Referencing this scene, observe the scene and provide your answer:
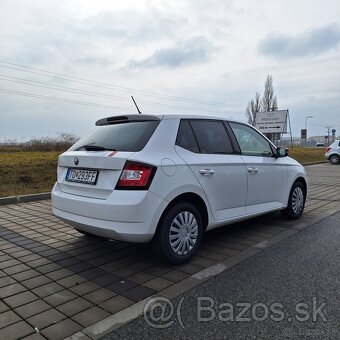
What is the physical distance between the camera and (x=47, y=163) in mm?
10664

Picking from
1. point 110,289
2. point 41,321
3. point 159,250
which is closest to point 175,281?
point 159,250

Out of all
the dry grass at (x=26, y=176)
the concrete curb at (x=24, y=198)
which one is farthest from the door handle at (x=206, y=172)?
the dry grass at (x=26, y=176)

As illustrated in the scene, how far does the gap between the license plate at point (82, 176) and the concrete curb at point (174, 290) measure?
4.59 ft

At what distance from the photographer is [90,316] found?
9.89 ft

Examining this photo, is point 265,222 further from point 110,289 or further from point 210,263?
point 110,289

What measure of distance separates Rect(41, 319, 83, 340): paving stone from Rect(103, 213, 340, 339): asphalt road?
292 mm

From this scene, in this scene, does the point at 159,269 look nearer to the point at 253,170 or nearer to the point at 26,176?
the point at 253,170

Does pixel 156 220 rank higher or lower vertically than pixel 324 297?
higher

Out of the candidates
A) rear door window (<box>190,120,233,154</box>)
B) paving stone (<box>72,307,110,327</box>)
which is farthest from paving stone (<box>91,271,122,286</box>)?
rear door window (<box>190,120,233,154</box>)

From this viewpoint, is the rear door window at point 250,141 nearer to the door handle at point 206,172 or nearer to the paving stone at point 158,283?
the door handle at point 206,172

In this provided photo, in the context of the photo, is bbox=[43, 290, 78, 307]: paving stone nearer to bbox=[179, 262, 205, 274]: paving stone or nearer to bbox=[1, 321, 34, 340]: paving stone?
bbox=[1, 321, 34, 340]: paving stone

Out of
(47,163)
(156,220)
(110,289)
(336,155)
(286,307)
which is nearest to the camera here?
(286,307)

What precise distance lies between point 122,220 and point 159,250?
57 centimetres

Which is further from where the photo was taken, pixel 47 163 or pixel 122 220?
pixel 47 163
